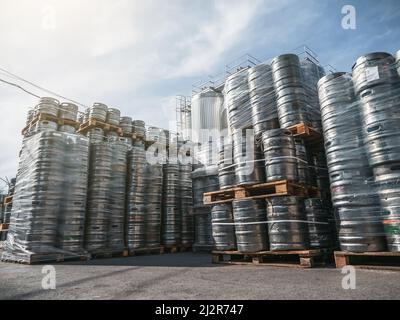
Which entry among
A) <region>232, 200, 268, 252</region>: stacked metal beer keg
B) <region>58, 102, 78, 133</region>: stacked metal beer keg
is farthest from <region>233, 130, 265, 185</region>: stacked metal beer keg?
<region>58, 102, 78, 133</region>: stacked metal beer keg

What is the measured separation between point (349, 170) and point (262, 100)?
2.36 meters

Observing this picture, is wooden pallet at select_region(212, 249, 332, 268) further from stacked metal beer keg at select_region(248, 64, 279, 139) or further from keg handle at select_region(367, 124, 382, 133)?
stacked metal beer keg at select_region(248, 64, 279, 139)

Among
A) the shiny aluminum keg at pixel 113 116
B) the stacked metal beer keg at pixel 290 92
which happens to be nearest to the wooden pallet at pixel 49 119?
the shiny aluminum keg at pixel 113 116

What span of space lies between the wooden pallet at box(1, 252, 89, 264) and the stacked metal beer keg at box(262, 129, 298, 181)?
4.40 metres

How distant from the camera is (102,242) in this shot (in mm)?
6820

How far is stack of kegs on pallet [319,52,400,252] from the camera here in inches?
158

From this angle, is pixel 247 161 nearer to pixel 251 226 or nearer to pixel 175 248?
pixel 251 226

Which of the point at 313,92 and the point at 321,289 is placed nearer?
the point at 321,289

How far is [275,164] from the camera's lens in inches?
199

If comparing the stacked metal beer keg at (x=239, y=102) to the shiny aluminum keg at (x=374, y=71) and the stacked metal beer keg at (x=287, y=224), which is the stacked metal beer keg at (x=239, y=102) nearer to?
the stacked metal beer keg at (x=287, y=224)
